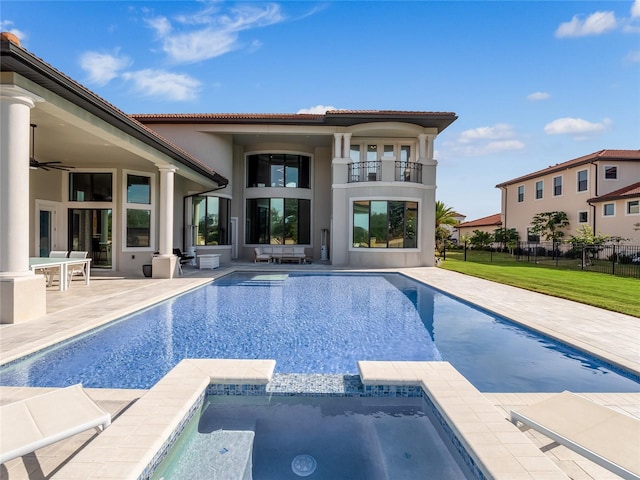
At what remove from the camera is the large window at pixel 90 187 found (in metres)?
14.7

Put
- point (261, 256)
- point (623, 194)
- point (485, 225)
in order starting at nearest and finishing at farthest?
point (261, 256)
point (623, 194)
point (485, 225)

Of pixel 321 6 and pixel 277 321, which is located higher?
pixel 321 6

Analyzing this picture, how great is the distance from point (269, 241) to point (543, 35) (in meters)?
16.4

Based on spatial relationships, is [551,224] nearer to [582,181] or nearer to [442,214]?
[582,181]

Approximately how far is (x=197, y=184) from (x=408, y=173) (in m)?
11.6

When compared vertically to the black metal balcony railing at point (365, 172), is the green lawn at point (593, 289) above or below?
below

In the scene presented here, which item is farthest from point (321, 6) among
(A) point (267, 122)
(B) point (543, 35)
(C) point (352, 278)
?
(C) point (352, 278)

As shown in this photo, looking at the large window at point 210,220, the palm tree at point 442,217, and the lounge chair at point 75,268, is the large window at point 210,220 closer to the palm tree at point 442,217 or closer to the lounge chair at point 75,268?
the lounge chair at point 75,268

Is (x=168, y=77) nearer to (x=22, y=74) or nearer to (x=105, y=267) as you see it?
(x=105, y=267)

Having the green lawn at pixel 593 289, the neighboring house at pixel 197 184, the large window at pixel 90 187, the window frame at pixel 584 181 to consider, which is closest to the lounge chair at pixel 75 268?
the neighboring house at pixel 197 184

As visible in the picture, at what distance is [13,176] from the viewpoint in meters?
6.70

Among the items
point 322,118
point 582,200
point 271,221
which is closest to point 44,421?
point 322,118

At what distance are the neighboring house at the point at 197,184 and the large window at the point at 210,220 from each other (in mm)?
59

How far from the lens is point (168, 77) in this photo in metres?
18.6
